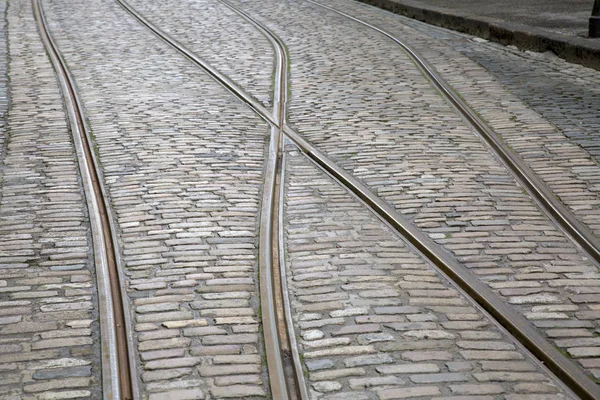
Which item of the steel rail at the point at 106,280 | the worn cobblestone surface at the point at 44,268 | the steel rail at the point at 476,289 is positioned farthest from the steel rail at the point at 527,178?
the worn cobblestone surface at the point at 44,268

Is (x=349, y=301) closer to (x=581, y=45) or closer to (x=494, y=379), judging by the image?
(x=494, y=379)

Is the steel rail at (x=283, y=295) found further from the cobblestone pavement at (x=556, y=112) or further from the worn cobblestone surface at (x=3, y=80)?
the worn cobblestone surface at (x=3, y=80)

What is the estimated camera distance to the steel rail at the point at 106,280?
4.08 m

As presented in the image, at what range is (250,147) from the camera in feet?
26.1

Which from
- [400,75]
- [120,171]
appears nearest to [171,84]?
[400,75]

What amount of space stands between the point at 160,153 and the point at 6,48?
6004mm

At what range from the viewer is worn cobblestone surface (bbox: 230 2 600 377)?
5.04 m

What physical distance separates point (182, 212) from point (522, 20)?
10.6m

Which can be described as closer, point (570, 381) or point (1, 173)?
point (570, 381)

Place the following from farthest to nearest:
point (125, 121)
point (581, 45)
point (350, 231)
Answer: point (581, 45) → point (125, 121) → point (350, 231)

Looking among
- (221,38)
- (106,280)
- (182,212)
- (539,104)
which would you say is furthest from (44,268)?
(221,38)

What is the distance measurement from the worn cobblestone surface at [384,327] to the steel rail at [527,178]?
1124mm

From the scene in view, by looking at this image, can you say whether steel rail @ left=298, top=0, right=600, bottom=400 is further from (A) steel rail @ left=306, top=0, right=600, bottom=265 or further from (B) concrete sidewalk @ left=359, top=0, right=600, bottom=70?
(B) concrete sidewalk @ left=359, top=0, right=600, bottom=70

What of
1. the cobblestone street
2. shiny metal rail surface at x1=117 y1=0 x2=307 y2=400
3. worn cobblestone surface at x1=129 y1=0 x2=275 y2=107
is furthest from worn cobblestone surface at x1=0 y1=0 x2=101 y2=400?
worn cobblestone surface at x1=129 y1=0 x2=275 y2=107
